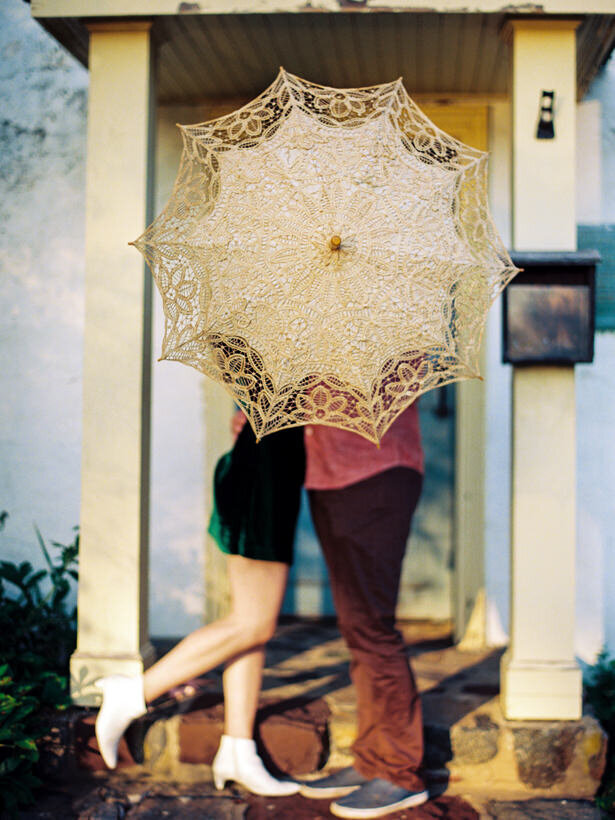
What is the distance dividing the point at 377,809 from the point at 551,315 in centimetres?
207

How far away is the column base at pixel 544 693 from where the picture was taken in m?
3.23

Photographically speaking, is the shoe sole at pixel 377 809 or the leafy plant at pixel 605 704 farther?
the leafy plant at pixel 605 704

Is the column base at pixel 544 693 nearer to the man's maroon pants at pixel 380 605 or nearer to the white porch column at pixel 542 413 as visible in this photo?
the white porch column at pixel 542 413

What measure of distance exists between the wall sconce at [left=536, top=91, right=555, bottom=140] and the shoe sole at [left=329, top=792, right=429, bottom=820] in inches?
107

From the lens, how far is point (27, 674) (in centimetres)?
331

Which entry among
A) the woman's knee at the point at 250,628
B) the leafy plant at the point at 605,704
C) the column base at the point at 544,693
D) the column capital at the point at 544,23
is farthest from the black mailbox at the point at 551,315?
the leafy plant at the point at 605,704

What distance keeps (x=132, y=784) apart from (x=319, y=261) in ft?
7.43

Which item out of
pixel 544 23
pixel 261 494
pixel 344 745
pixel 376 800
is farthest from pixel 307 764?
pixel 544 23

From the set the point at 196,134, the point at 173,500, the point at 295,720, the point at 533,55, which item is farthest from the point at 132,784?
the point at 533,55

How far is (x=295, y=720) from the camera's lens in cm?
323

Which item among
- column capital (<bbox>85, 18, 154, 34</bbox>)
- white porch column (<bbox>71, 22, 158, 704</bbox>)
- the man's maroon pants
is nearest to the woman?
the man's maroon pants

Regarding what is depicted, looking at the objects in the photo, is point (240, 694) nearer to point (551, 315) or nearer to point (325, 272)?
point (325, 272)

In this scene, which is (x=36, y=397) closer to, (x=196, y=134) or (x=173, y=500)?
(x=173, y=500)

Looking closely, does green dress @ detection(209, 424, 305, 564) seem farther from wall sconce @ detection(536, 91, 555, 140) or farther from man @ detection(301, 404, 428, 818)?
wall sconce @ detection(536, 91, 555, 140)
